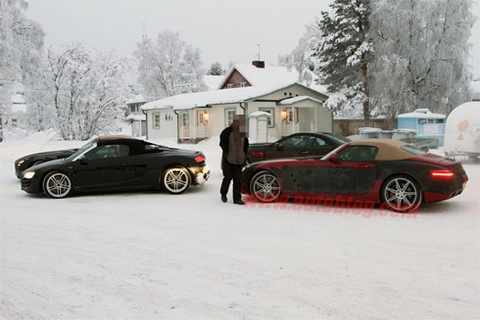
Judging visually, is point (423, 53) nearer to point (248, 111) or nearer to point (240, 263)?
point (248, 111)

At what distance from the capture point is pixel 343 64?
31.4m

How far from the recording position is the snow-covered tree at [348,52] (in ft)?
98.8

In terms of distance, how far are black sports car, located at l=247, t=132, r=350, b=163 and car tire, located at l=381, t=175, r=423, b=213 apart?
382 centimetres

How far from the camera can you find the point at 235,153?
8109 millimetres

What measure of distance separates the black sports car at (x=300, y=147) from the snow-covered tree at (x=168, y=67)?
44.8 m

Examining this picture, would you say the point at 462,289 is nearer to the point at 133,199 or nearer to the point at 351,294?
the point at 351,294

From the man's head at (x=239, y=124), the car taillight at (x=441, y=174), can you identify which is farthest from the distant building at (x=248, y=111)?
the car taillight at (x=441, y=174)

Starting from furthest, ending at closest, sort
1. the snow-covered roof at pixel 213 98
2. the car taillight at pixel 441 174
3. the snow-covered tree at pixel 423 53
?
the snow-covered roof at pixel 213 98, the snow-covered tree at pixel 423 53, the car taillight at pixel 441 174

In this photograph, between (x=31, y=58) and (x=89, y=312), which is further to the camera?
(x=31, y=58)

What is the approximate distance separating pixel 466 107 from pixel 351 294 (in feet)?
43.9

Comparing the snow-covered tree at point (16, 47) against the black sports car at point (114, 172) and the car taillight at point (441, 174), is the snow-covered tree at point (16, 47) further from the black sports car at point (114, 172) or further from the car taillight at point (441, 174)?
the car taillight at point (441, 174)

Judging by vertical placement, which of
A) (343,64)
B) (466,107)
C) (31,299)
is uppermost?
(343,64)

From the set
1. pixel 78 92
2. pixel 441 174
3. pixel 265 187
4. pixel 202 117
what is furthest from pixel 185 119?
pixel 441 174

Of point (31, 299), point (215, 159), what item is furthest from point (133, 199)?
point (215, 159)
